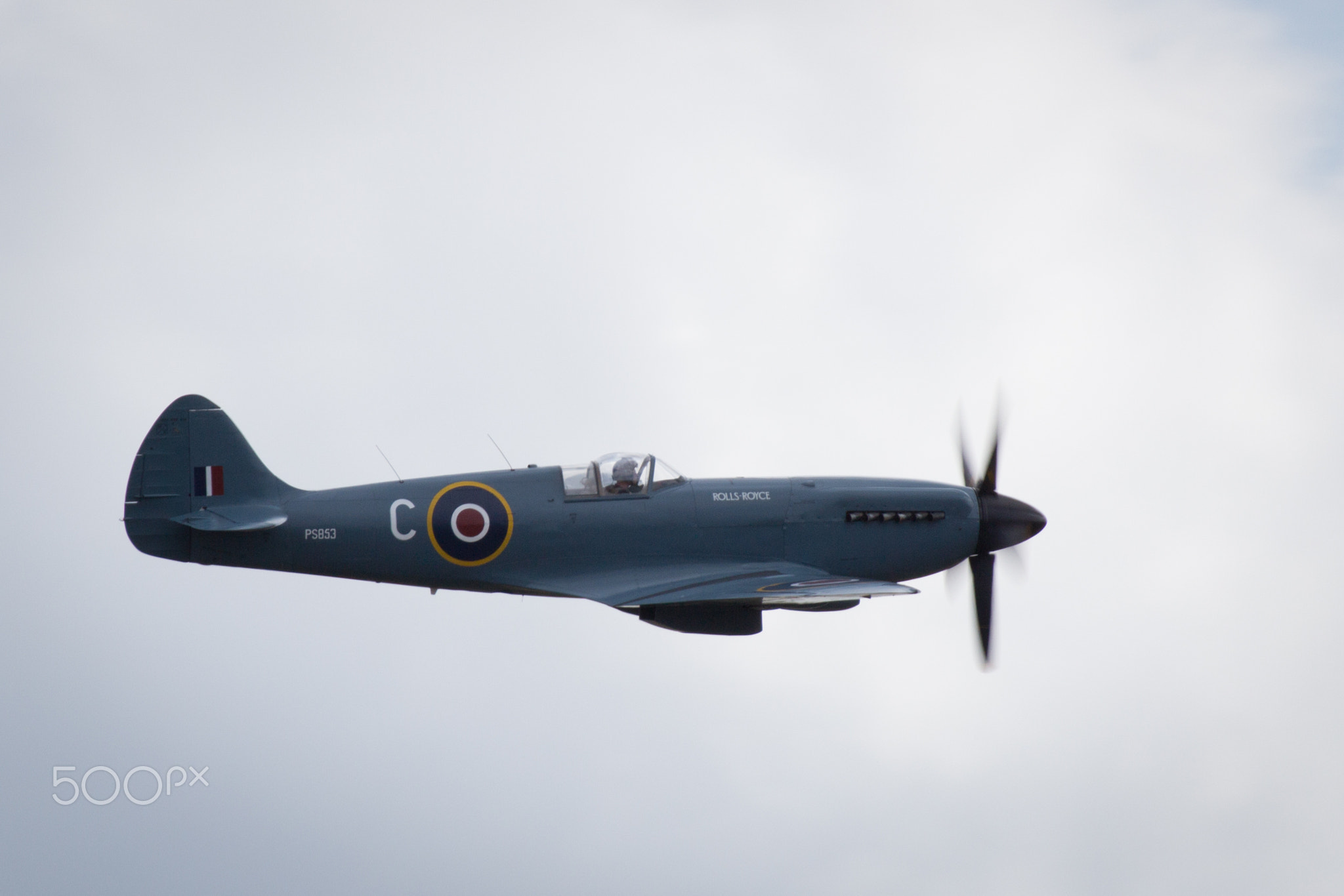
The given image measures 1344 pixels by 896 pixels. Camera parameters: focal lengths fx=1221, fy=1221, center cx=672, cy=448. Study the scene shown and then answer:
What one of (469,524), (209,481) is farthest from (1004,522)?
(209,481)

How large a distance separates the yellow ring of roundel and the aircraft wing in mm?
666

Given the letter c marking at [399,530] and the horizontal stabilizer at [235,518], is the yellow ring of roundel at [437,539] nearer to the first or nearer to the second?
the letter c marking at [399,530]

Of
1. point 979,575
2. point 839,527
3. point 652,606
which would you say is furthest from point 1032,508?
point 652,606

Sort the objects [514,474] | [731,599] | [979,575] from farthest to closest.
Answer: [979,575] → [514,474] → [731,599]

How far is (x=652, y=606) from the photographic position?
11.5 meters

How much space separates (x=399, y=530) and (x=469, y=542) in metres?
0.65

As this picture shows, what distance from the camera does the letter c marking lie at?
11.3m

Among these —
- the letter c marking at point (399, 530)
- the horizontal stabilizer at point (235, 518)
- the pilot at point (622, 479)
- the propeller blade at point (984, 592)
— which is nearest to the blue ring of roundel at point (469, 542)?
the letter c marking at point (399, 530)

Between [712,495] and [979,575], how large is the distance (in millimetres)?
3092

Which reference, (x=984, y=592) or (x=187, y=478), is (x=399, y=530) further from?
(x=984, y=592)

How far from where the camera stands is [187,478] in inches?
442

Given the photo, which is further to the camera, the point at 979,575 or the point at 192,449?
the point at 979,575

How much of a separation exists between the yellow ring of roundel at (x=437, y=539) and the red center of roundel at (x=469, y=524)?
23 centimetres

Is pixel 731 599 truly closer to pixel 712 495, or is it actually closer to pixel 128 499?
pixel 712 495
